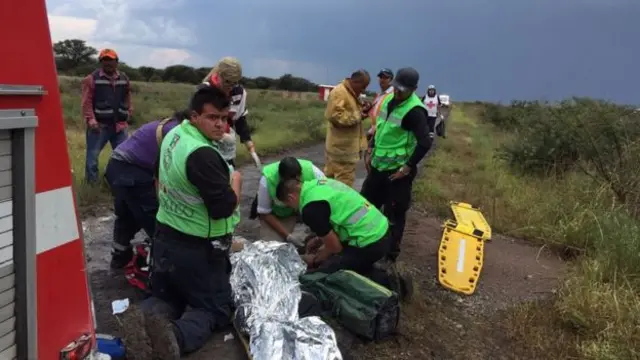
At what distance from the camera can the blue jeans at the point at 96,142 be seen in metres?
6.45

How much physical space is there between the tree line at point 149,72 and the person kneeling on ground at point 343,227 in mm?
26222

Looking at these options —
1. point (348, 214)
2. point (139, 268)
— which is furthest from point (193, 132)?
point (139, 268)

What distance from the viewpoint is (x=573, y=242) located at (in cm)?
599

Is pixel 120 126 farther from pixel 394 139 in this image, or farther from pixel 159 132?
pixel 394 139

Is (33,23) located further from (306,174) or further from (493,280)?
(493,280)

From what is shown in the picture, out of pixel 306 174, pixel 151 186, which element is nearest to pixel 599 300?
pixel 306 174

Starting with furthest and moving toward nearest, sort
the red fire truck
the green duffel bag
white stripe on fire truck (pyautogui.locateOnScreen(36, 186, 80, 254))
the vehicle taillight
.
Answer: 1. the green duffel bag
2. the vehicle taillight
3. white stripe on fire truck (pyautogui.locateOnScreen(36, 186, 80, 254))
4. the red fire truck

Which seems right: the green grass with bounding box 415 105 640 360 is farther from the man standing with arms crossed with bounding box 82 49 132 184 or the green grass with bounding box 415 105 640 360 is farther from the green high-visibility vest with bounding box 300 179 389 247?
the man standing with arms crossed with bounding box 82 49 132 184

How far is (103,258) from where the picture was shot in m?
4.84

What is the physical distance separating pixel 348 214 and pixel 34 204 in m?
2.62

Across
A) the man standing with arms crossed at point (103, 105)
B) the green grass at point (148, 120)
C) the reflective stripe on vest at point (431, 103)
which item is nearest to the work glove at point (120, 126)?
the man standing with arms crossed at point (103, 105)

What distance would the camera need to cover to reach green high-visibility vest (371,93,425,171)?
15.8 feet

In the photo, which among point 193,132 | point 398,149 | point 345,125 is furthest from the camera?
point 345,125

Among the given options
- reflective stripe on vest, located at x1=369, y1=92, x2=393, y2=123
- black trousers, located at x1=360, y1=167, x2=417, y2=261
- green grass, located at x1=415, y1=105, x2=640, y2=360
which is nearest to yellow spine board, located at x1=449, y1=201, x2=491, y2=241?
green grass, located at x1=415, y1=105, x2=640, y2=360
